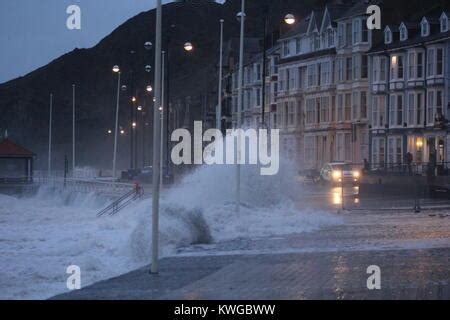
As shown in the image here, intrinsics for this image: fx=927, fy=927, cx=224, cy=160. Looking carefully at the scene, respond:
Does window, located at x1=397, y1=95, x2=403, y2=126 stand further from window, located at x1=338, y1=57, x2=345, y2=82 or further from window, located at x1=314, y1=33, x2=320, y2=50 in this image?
window, located at x1=314, y1=33, x2=320, y2=50

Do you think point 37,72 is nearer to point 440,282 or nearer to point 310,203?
point 310,203

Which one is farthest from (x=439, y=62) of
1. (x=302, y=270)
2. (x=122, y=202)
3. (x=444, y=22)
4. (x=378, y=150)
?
(x=302, y=270)

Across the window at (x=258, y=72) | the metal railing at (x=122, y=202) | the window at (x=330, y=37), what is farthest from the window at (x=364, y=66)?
the metal railing at (x=122, y=202)

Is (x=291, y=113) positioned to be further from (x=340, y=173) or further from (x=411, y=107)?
(x=340, y=173)

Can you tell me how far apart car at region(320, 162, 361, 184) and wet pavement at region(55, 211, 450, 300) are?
78.0 feet

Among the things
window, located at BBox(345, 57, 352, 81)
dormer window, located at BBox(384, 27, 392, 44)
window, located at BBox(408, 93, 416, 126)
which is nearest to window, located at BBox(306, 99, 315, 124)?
window, located at BBox(345, 57, 352, 81)

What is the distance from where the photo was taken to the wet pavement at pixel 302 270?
1416cm

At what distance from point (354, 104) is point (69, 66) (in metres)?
123

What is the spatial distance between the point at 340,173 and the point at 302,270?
3301cm

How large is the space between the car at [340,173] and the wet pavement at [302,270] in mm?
23783

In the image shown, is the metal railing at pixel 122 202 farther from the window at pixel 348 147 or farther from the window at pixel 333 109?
the window at pixel 333 109

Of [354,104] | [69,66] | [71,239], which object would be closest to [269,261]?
[71,239]

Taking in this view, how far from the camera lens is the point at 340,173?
161 ft

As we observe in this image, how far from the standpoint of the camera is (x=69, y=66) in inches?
7303
